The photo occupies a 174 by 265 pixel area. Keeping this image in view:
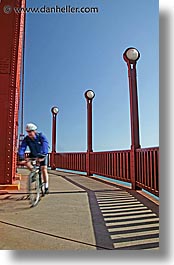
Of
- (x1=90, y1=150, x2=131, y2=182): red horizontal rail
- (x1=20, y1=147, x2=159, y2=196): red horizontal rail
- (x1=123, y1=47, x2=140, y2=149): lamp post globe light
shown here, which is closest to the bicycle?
(x1=20, y1=147, x2=159, y2=196): red horizontal rail

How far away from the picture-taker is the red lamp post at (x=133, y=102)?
227 centimetres

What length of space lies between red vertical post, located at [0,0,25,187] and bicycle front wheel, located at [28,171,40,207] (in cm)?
32

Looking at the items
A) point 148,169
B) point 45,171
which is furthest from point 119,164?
point 45,171

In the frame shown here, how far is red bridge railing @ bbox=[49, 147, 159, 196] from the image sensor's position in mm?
2391

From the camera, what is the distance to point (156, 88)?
2135 mm

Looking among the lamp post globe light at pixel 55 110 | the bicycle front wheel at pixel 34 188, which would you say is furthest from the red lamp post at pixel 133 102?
the bicycle front wheel at pixel 34 188

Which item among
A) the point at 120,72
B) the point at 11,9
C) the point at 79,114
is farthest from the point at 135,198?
the point at 11,9

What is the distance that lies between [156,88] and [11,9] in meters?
1.40

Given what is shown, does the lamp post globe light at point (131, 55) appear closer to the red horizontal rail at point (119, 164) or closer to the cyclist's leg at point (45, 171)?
the red horizontal rail at point (119, 164)

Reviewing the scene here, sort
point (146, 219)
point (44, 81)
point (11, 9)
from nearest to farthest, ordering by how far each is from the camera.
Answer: point (146, 219), point (44, 81), point (11, 9)

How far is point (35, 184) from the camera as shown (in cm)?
225

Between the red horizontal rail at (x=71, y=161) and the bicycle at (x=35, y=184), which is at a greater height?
the red horizontal rail at (x=71, y=161)

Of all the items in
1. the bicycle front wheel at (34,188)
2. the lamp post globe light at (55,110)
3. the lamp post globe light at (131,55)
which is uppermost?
the lamp post globe light at (131,55)

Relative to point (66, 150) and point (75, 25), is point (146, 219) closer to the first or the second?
point (66, 150)
